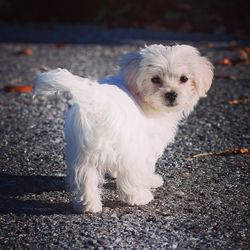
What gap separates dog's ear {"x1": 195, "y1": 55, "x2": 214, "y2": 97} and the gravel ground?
84 centimetres

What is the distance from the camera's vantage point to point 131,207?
4.46m

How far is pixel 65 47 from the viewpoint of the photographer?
40.5 feet

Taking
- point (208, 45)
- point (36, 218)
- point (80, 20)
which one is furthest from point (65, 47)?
point (36, 218)

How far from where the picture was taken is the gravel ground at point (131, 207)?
3895 millimetres

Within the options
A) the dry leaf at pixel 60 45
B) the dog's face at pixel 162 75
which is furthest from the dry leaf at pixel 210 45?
the dog's face at pixel 162 75

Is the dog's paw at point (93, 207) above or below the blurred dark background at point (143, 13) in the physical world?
below

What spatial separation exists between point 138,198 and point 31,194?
94cm

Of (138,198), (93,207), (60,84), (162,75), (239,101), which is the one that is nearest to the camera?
(60,84)

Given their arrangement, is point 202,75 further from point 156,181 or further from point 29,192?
point 29,192

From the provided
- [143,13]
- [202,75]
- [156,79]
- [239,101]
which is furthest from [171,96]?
[143,13]

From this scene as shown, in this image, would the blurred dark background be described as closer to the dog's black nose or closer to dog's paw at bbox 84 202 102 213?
the dog's black nose

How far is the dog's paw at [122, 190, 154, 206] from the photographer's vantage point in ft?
14.4

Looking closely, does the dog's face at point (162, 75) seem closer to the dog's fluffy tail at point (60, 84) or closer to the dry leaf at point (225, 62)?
the dog's fluffy tail at point (60, 84)

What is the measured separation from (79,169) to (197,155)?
1861 millimetres
